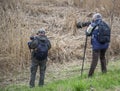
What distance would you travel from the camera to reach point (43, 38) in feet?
33.2

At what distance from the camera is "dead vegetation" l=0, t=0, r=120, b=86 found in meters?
13.9

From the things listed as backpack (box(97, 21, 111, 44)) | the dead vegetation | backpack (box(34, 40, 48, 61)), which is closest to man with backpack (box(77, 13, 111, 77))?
backpack (box(97, 21, 111, 44))

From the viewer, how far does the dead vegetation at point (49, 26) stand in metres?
13.9

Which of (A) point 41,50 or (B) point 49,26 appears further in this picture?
(B) point 49,26

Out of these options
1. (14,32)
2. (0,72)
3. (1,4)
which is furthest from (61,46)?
(1,4)

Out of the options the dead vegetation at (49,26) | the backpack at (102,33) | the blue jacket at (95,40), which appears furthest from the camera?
the dead vegetation at (49,26)

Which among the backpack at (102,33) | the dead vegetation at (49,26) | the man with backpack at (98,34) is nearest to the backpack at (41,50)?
the man with backpack at (98,34)

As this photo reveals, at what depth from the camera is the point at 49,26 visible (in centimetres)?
1794

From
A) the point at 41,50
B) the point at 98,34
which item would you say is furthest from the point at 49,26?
the point at 98,34

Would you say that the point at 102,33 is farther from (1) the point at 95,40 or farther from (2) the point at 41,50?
(2) the point at 41,50

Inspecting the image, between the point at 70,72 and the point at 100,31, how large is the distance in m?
3.28

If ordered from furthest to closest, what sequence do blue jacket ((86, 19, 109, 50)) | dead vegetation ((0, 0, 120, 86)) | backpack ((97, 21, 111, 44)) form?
dead vegetation ((0, 0, 120, 86)), blue jacket ((86, 19, 109, 50)), backpack ((97, 21, 111, 44))

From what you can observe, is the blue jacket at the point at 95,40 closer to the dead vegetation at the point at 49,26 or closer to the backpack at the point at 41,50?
the backpack at the point at 41,50

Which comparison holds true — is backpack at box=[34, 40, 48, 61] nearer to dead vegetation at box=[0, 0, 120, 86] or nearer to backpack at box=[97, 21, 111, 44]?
backpack at box=[97, 21, 111, 44]
